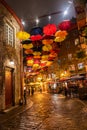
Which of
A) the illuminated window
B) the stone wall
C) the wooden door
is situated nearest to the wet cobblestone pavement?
the stone wall

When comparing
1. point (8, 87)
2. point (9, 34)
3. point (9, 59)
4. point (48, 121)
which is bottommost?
point (48, 121)

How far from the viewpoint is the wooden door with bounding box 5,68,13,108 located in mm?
17188

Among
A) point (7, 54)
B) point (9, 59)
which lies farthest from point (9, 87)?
point (7, 54)

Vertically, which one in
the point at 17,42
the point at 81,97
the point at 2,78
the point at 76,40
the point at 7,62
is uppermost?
the point at 76,40

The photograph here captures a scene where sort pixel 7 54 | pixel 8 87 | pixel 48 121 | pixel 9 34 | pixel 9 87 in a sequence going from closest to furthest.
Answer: pixel 48 121, pixel 7 54, pixel 8 87, pixel 9 87, pixel 9 34

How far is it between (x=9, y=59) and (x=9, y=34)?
2389 mm

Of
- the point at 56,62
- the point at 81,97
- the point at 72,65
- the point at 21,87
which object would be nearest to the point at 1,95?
the point at 21,87

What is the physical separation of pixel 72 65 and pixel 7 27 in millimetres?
34709

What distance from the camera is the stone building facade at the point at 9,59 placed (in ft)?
52.3

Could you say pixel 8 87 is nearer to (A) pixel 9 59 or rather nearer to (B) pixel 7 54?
(A) pixel 9 59

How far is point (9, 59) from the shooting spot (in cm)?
1752

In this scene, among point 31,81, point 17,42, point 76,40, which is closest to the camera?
point 17,42

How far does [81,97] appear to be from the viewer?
2623 cm

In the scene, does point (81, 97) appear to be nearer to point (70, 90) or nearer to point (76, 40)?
point (70, 90)
